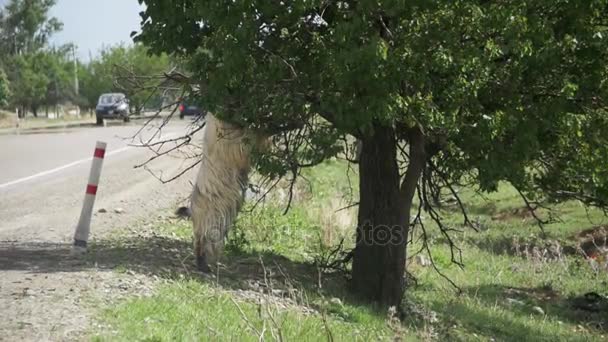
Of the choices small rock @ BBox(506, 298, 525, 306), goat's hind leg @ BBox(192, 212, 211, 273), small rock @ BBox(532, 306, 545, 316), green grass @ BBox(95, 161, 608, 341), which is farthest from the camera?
small rock @ BBox(506, 298, 525, 306)

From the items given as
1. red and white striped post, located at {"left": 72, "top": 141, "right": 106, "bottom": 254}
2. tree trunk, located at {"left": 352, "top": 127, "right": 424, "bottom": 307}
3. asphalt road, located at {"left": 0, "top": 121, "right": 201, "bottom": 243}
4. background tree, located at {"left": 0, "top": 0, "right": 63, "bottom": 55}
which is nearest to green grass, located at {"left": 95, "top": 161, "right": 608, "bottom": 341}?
tree trunk, located at {"left": 352, "top": 127, "right": 424, "bottom": 307}

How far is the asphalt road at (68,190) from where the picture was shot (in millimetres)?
A: 11391

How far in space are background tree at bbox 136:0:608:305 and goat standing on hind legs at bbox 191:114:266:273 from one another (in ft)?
0.96

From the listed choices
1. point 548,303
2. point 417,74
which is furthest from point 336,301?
point 548,303

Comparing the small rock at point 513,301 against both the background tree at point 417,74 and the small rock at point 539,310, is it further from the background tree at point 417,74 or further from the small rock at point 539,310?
the background tree at point 417,74

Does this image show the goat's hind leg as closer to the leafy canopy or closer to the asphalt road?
the leafy canopy

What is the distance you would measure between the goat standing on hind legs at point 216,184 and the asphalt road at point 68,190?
2.36 m

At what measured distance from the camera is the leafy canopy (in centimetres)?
754

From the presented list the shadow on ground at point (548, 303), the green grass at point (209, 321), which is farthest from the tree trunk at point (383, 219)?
the shadow on ground at point (548, 303)

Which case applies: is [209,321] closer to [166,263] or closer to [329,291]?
[166,263]

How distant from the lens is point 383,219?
962cm

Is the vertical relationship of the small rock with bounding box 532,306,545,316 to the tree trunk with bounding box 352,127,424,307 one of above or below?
below

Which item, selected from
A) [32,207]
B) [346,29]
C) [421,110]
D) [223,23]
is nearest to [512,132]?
[421,110]

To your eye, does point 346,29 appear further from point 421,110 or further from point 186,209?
point 186,209
